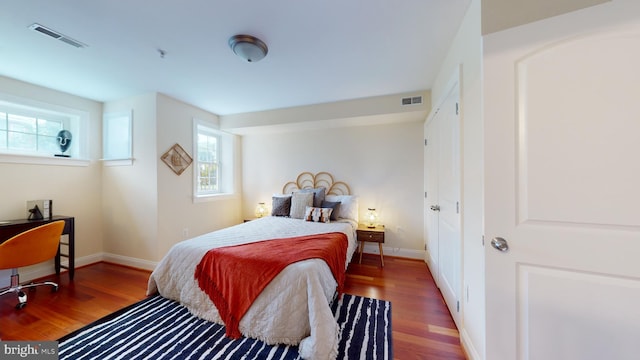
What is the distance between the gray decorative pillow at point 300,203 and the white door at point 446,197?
179 cm

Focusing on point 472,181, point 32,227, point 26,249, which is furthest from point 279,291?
point 32,227

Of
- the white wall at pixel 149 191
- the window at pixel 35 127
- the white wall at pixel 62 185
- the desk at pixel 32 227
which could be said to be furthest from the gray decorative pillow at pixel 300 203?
the window at pixel 35 127

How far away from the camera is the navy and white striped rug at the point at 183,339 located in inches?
62.2

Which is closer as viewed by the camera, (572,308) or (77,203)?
(572,308)

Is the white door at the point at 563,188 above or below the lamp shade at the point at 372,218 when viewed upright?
above

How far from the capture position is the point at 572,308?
0.99m

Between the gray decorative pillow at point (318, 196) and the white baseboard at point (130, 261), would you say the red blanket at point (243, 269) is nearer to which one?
the gray decorative pillow at point (318, 196)

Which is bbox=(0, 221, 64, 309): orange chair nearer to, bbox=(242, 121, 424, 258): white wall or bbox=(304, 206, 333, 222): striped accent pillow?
bbox=(242, 121, 424, 258): white wall

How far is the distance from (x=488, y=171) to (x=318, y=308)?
1382mm

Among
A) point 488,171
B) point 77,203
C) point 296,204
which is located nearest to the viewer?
point 488,171

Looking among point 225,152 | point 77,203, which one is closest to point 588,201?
point 225,152

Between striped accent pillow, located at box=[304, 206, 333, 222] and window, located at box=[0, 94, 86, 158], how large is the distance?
3560 millimetres

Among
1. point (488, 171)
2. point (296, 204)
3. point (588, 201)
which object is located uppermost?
point (488, 171)

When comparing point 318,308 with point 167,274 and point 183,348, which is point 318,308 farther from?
point 167,274
